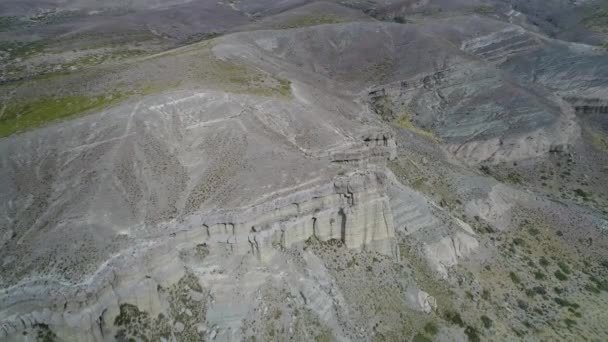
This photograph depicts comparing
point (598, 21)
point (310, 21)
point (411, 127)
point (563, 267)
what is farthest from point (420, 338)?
point (598, 21)

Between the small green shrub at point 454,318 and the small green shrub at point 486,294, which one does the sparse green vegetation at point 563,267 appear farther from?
the small green shrub at point 454,318

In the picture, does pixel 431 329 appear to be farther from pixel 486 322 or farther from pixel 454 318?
pixel 486 322

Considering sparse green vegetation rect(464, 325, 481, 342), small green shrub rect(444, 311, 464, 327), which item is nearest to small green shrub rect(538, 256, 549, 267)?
sparse green vegetation rect(464, 325, 481, 342)

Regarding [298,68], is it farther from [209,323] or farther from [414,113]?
[209,323]

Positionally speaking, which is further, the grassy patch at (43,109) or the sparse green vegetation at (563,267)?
the grassy patch at (43,109)

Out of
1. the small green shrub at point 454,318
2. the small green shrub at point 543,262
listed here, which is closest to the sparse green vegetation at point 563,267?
the small green shrub at point 543,262

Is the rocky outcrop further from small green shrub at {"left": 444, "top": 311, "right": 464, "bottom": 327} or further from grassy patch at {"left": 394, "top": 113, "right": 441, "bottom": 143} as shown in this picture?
grassy patch at {"left": 394, "top": 113, "right": 441, "bottom": 143}
